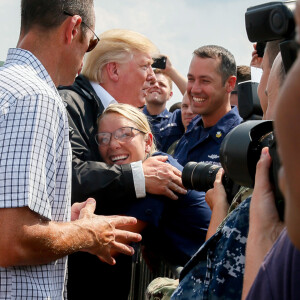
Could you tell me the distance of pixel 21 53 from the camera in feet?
7.23

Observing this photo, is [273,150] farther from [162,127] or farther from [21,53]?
[162,127]

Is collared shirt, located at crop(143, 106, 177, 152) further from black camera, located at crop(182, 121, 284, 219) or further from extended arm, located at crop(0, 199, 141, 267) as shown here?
black camera, located at crop(182, 121, 284, 219)

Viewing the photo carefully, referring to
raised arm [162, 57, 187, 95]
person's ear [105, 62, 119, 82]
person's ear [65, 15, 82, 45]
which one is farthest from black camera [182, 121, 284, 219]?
raised arm [162, 57, 187, 95]

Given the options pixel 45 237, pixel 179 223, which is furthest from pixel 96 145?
pixel 45 237

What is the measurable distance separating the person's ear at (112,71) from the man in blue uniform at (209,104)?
2.93 ft

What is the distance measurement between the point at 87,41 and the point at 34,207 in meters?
1.00

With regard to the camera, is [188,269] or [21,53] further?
[21,53]

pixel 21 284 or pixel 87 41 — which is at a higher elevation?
pixel 87 41

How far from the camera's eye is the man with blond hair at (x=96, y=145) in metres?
2.90

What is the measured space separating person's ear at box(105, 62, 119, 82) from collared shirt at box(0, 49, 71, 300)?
152cm

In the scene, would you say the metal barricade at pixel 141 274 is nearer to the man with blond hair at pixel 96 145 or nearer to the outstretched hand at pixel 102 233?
the man with blond hair at pixel 96 145

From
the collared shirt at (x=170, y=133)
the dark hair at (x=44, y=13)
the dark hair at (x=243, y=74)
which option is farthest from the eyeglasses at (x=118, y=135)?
the dark hair at (x=243, y=74)

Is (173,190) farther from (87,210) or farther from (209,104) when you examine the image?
(209,104)

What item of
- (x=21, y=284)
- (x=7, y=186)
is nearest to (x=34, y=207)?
(x=7, y=186)
